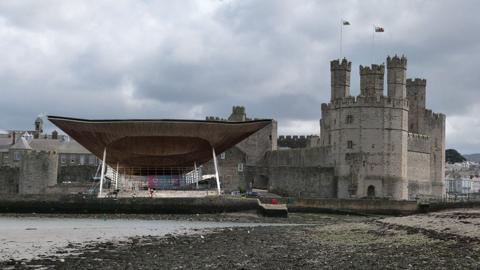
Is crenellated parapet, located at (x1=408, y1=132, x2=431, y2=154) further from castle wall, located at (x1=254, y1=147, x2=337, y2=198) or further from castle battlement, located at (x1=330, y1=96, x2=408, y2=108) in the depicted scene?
castle wall, located at (x1=254, y1=147, x2=337, y2=198)

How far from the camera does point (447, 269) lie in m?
17.9

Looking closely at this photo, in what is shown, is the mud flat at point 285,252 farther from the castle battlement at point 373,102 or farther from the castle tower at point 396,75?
the castle tower at point 396,75

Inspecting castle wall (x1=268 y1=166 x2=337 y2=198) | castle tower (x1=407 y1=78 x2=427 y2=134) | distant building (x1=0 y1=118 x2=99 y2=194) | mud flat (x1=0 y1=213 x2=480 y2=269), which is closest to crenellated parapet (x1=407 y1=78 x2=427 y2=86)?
castle tower (x1=407 y1=78 x2=427 y2=134)

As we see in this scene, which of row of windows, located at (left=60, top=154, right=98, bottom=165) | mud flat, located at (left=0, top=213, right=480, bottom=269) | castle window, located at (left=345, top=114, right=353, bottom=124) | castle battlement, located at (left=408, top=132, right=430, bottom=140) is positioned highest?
castle window, located at (left=345, top=114, right=353, bottom=124)

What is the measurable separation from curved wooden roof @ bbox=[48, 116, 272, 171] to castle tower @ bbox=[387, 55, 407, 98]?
21445 mm

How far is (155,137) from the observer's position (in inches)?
2215

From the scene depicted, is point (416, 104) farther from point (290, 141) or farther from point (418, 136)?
point (290, 141)

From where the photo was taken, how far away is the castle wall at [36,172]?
72.8m

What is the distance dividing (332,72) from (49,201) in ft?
121

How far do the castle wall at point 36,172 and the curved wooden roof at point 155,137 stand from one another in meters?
12.5

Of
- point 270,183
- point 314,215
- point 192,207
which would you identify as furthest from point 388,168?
point 192,207

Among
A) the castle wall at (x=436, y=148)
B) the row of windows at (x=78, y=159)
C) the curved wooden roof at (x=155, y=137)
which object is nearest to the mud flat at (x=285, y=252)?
the curved wooden roof at (x=155, y=137)

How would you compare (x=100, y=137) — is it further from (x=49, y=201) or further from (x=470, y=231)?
(x=470, y=231)

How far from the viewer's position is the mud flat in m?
20.1
